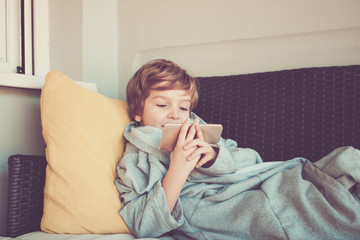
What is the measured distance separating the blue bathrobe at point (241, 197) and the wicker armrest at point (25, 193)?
0.82ft

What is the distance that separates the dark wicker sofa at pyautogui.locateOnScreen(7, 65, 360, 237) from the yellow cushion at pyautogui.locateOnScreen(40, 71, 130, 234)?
99 mm

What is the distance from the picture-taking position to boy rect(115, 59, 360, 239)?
86 centimetres

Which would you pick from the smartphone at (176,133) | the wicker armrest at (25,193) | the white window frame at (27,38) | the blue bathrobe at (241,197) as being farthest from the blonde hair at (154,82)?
the white window frame at (27,38)

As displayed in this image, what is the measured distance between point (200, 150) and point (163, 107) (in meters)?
0.31

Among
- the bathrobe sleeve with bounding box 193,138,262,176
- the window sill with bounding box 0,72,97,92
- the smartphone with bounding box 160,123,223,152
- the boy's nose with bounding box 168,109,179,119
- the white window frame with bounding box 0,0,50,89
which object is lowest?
the bathrobe sleeve with bounding box 193,138,262,176

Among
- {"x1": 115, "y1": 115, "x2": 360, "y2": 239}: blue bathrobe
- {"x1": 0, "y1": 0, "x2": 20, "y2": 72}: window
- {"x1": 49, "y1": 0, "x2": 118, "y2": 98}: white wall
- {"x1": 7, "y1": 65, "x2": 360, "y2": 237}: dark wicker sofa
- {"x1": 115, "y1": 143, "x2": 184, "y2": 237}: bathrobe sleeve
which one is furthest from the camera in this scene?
{"x1": 49, "y1": 0, "x2": 118, "y2": 98}: white wall

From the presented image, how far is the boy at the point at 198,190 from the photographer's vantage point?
0.86m

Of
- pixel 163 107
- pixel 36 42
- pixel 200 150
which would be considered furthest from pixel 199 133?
pixel 36 42

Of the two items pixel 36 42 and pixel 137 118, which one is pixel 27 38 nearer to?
pixel 36 42

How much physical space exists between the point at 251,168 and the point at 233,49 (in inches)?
27.5

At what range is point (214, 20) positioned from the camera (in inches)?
61.2

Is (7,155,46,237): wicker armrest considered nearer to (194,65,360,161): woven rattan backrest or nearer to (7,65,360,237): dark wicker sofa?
(7,65,360,237): dark wicker sofa

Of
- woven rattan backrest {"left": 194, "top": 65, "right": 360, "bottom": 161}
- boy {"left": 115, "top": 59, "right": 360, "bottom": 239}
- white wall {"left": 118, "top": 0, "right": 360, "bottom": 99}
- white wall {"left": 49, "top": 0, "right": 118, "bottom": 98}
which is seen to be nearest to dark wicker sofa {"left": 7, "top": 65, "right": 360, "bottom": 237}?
woven rattan backrest {"left": 194, "top": 65, "right": 360, "bottom": 161}

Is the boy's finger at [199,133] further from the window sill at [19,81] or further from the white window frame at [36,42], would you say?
the white window frame at [36,42]
